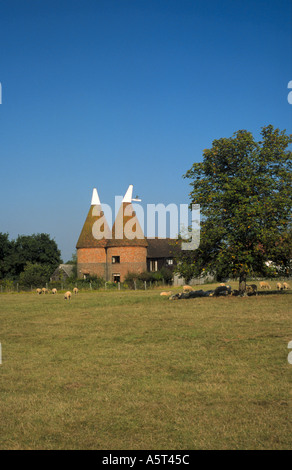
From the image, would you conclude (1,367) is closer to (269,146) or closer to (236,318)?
(236,318)

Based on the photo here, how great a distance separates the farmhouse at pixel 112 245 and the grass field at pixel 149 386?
3810 centimetres

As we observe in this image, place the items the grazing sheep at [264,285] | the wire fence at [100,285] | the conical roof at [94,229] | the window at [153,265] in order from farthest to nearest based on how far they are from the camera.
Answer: the window at [153,265] → the conical roof at [94,229] → the wire fence at [100,285] → the grazing sheep at [264,285]

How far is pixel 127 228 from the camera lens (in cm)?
5603

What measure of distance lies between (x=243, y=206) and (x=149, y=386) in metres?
17.0

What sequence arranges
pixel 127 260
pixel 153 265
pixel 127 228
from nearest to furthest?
pixel 127 260 < pixel 127 228 < pixel 153 265

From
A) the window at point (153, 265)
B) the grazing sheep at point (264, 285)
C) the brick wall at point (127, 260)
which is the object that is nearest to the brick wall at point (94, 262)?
the brick wall at point (127, 260)

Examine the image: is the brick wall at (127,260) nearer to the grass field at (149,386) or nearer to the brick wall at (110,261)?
the brick wall at (110,261)

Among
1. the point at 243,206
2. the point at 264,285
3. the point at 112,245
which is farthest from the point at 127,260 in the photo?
the point at 243,206

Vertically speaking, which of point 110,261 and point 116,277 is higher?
point 110,261

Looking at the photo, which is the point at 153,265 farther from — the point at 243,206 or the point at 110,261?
the point at 243,206

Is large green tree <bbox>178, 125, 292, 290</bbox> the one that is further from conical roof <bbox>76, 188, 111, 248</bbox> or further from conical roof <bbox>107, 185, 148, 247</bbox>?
conical roof <bbox>76, 188, 111, 248</bbox>

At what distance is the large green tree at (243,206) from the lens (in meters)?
24.5

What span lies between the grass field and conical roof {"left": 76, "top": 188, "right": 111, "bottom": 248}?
40100mm

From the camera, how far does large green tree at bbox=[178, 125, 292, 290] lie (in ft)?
80.4
